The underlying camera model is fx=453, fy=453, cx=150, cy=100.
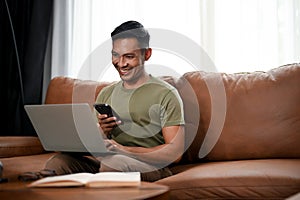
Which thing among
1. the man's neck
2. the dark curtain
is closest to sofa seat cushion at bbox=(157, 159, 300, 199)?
the man's neck

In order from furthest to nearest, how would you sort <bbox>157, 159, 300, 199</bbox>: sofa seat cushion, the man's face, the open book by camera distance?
the man's face → <bbox>157, 159, 300, 199</bbox>: sofa seat cushion → the open book

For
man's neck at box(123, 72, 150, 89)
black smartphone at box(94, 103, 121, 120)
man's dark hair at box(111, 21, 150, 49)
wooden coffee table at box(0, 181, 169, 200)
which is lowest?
wooden coffee table at box(0, 181, 169, 200)

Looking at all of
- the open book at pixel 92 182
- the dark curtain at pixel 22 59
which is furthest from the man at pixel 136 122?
the dark curtain at pixel 22 59

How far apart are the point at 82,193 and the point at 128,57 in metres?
1.03

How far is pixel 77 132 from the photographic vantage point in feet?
5.77

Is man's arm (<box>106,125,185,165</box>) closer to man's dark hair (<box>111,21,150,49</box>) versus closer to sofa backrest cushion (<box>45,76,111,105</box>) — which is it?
man's dark hair (<box>111,21,150,49</box>)

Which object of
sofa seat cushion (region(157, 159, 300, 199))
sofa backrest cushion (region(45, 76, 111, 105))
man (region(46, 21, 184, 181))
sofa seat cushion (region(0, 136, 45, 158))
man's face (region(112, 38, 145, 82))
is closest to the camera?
sofa seat cushion (region(157, 159, 300, 199))

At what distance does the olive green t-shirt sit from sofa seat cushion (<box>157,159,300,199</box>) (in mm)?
354

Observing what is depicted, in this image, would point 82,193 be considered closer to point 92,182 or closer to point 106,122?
point 92,182

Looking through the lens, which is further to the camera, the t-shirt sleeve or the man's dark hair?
the man's dark hair

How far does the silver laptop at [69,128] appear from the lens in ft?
5.55

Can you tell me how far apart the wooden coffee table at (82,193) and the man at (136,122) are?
15.2 inches

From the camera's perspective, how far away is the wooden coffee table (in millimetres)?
1251

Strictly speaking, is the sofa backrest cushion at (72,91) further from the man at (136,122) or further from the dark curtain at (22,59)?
the dark curtain at (22,59)
